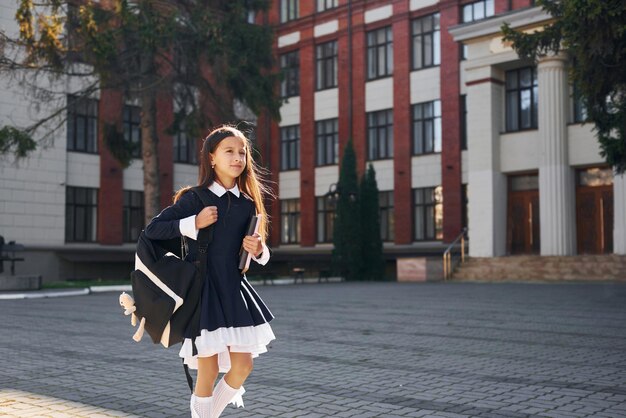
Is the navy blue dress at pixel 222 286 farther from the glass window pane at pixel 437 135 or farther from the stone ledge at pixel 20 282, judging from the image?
the glass window pane at pixel 437 135

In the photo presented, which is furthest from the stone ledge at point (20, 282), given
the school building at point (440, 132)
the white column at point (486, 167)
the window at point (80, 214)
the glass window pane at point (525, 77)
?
the glass window pane at point (525, 77)

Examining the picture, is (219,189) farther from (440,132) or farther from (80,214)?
(440,132)

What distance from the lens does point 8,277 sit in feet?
70.0

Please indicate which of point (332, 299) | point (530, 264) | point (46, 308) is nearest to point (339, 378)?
point (46, 308)

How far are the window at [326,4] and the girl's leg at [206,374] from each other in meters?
35.7

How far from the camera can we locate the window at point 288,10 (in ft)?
132

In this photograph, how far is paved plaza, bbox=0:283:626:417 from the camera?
603 cm

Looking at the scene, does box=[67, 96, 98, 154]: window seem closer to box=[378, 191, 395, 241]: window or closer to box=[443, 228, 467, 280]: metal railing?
box=[378, 191, 395, 241]: window

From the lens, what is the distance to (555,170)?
92.1 ft

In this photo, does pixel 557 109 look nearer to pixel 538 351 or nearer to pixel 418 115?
pixel 418 115

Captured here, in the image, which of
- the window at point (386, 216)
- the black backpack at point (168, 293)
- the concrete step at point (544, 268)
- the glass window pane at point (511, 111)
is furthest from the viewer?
the window at point (386, 216)

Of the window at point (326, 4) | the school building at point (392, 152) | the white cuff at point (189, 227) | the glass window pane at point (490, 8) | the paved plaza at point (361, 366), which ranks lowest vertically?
the paved plaza at point (361, 366)

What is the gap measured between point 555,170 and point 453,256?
552 cm

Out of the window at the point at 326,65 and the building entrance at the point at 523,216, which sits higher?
the window at the point at 326,65
